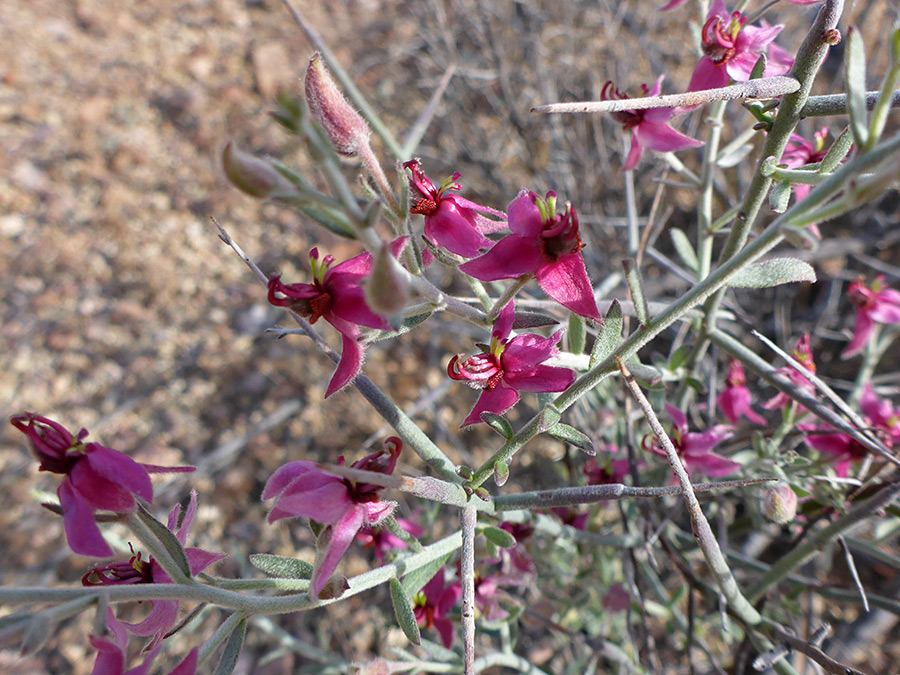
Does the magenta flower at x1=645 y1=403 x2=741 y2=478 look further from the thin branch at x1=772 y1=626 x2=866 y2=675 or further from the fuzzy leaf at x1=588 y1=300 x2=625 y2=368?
the fuzzy leaf at x1=588 y1=300 x2=625 y2=368

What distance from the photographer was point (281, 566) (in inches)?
33.2

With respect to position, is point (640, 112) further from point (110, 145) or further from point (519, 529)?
point (110, 145)

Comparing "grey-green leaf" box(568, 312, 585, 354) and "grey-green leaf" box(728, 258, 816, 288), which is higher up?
"grey-green leaf" box(728, 258, 816, 288)

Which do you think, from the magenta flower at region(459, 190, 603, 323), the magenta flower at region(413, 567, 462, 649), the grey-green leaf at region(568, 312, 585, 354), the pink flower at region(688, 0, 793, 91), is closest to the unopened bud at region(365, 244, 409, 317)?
the magenta flower at region(459, 190, 603, 323)

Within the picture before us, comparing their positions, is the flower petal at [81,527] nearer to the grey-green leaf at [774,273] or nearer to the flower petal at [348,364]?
the flower petal at [348,364]

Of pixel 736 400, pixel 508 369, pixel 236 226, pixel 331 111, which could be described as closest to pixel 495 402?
pixel 508 369

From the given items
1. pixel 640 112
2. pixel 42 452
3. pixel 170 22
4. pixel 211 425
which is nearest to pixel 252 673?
pixel 211 425

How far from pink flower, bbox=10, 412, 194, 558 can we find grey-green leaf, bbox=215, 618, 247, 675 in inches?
7.2

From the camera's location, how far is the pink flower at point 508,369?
82 cm

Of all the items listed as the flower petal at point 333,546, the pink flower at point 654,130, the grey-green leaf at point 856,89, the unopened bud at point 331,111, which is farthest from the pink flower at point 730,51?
the flower petal at point 333,546

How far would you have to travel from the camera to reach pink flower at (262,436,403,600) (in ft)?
2.28

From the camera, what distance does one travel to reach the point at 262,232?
3.28 m

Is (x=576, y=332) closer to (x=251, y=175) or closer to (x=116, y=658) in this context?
(x=251, y=175)

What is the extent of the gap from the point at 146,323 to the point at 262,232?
2.40ft
